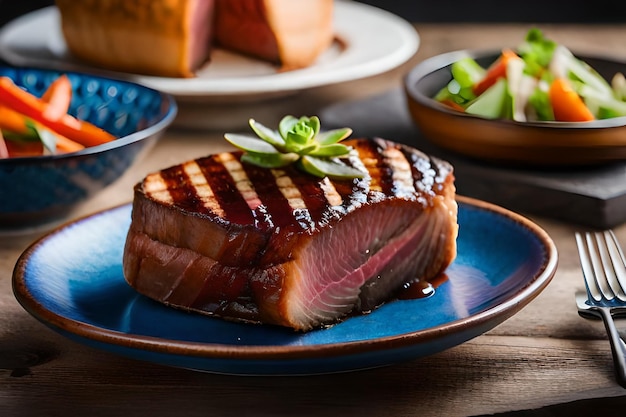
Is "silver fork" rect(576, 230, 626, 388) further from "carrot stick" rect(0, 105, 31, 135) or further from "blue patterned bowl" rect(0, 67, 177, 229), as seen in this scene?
"carrot stick" rect(0, 105, 31, 135)

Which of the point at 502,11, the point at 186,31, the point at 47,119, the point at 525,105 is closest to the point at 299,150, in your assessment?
the point at 47,119

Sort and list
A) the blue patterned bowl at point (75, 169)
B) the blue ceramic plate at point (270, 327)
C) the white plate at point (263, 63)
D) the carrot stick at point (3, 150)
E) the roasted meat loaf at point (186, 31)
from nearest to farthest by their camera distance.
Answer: the blue ceramic plate at point (270, 327)
the blue patterned bowl at point (75, 169)
the carrot stick at point (3, 150)
the white plate at point (263, 63)
the roasted meat loaf at point (186, 31)

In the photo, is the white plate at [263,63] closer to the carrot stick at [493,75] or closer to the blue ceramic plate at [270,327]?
the carrot stick at [493,75]

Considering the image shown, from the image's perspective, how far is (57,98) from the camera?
2.52 meters

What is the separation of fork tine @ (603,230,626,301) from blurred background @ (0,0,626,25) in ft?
11.9

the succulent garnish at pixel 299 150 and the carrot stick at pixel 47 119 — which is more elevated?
the succulent garnish at pixel 299 150

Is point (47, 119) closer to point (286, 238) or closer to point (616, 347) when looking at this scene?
point (286, 238)

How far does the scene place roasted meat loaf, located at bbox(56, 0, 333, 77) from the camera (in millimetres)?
3064

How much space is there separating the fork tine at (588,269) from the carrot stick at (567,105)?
1.97 feet

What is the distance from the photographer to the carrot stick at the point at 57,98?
2.45 metres

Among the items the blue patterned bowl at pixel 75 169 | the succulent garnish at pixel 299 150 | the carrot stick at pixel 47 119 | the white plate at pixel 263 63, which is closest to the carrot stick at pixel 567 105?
the white plate at pixel 263 63

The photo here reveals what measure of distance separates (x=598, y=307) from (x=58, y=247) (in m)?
1.05

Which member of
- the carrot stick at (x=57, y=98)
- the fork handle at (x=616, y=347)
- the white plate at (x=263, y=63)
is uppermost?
the carrot stick at (x=57, y=98)

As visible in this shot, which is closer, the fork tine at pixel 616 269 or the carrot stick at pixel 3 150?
the fork tine at pixel 616 269
